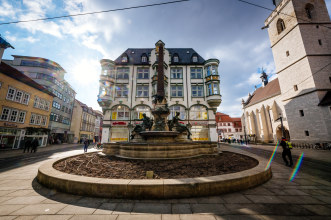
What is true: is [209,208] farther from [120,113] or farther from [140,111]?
[120,113]

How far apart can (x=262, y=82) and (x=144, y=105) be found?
44768 mm

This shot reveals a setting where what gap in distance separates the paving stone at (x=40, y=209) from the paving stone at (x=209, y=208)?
2.66 meters

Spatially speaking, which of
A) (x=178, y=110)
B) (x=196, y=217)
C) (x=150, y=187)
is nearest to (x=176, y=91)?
(x=178, y=110)

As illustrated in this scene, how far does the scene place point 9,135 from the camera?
729 inches

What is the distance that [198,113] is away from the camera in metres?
23.2

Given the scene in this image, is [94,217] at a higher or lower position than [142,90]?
lower

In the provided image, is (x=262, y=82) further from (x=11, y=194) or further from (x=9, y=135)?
(x=9, y=135)

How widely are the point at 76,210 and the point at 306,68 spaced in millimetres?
31031

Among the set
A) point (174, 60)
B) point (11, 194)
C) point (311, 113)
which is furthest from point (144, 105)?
point (311, 113)

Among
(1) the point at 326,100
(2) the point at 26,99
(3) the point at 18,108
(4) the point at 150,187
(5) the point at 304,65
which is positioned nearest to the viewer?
(4) the point at 150,187

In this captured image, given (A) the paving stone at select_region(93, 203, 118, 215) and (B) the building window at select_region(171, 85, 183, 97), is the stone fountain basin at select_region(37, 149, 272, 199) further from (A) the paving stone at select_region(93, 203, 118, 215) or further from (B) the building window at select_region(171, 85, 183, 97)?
(B) the building window at select_region(171, 85, 183, 97)

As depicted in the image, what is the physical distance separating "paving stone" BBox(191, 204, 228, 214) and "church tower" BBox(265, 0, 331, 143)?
83.3 ft

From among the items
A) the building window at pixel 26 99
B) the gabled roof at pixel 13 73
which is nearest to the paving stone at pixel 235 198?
the gabled roof at pixel 13 73

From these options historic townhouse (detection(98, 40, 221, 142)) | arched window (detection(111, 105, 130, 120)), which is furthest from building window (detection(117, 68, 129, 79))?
arched window (detection(111, 105, 130, 120))
